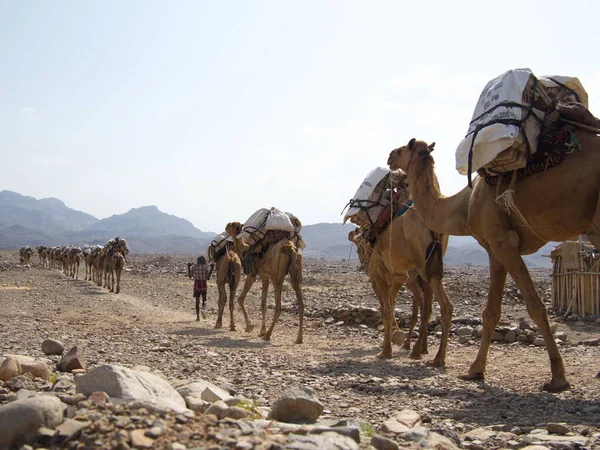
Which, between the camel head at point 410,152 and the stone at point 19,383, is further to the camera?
the camel head at point 410,152

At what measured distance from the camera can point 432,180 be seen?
28.8 feet

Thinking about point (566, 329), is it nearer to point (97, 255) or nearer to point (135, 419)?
point (135, 419)

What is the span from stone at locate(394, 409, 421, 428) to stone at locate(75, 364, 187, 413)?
1.79 meters

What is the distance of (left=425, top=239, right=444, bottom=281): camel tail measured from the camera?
9508 mm

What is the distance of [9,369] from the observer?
612 cm

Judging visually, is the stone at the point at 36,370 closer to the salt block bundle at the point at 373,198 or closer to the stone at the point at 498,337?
the salt block bundle at the point at 373,198

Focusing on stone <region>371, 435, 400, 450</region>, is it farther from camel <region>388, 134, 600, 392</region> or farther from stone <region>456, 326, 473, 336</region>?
stone <region>456, 326, 473, 336</region>

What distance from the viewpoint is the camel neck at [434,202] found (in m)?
A: 8.20

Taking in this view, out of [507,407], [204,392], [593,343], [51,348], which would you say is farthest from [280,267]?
[204,392]

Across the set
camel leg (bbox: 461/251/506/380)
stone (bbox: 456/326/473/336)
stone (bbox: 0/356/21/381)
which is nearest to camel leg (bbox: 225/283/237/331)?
stone (bbox: 456/326/473/336)

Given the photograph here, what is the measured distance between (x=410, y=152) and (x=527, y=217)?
243 cm

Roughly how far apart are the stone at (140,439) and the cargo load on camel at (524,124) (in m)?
4.74

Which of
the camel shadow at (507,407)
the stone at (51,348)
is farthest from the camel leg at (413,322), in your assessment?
the stone at (51,348)

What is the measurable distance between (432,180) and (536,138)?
2074 millimetres
